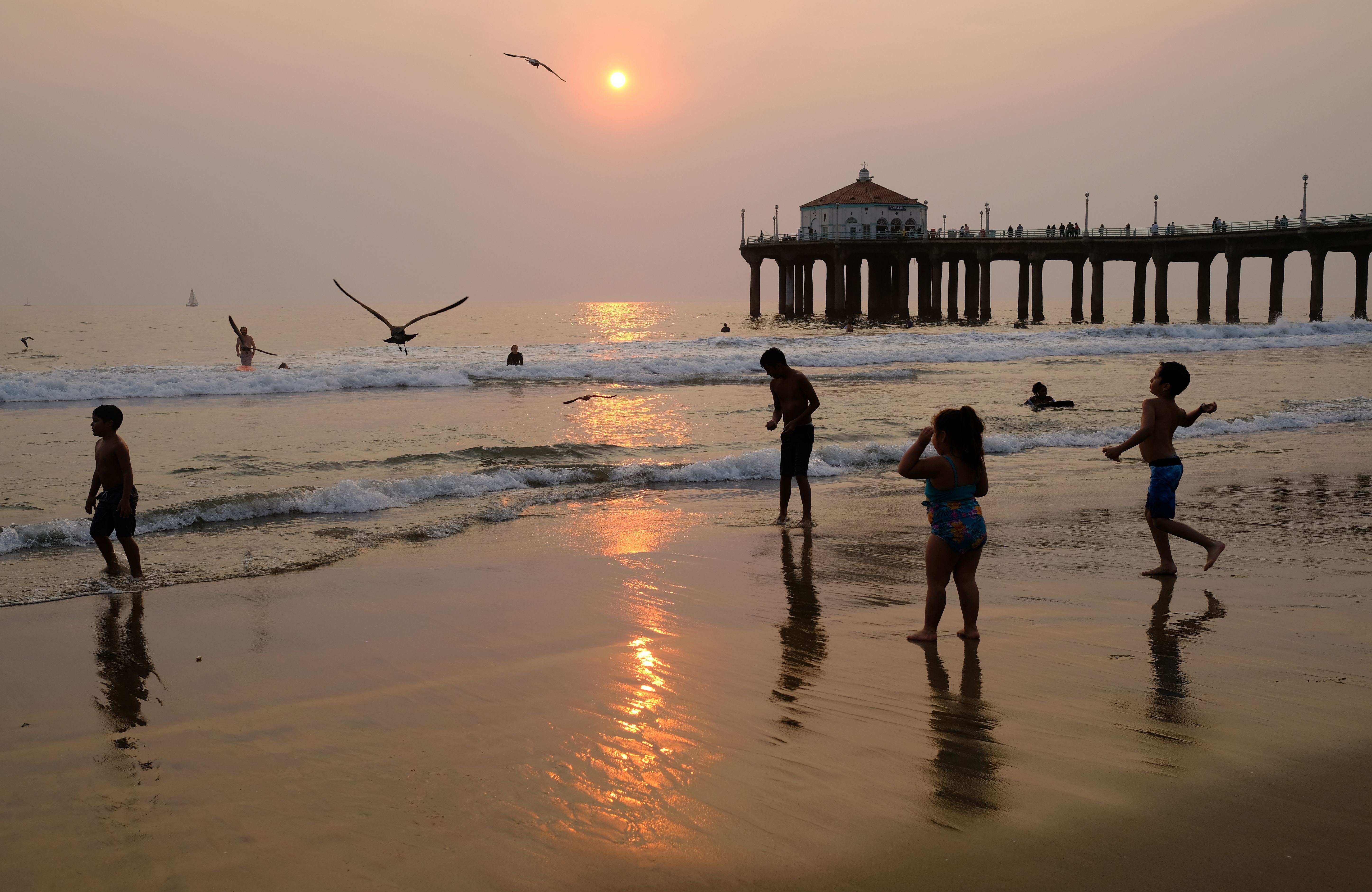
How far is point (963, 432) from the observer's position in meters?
5.11

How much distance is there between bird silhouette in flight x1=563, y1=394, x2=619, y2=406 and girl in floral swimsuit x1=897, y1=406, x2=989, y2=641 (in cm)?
1520

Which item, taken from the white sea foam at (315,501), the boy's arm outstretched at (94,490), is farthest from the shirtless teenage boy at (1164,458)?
the boy's arm outstretched at (94,490)

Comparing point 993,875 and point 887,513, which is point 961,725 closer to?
point 993,875

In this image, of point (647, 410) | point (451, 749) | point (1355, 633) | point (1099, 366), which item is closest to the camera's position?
point (451, 749)

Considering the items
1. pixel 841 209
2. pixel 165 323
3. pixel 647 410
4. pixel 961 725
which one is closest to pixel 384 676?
pixel 961 725

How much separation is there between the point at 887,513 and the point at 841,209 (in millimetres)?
66301

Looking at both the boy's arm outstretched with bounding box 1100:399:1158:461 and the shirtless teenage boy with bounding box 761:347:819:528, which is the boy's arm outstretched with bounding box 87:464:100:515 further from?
the boy's arm outstretched with bounding box 1100:399:1158:461

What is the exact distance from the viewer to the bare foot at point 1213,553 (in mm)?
6605

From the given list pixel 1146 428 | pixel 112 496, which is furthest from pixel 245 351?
pixel 1146 428

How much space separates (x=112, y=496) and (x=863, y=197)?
70359 mm

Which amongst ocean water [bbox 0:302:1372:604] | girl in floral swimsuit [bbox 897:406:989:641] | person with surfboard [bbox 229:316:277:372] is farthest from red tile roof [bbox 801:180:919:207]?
girl in floral swimsuit [bbox 897:406:989:641]

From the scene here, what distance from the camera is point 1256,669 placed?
4.68 meters

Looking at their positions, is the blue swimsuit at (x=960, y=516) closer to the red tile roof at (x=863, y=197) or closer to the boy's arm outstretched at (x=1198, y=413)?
the boy's arm outstretched at (x=1198, y=413)

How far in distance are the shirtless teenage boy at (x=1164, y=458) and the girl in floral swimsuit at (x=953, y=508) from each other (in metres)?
1.84
